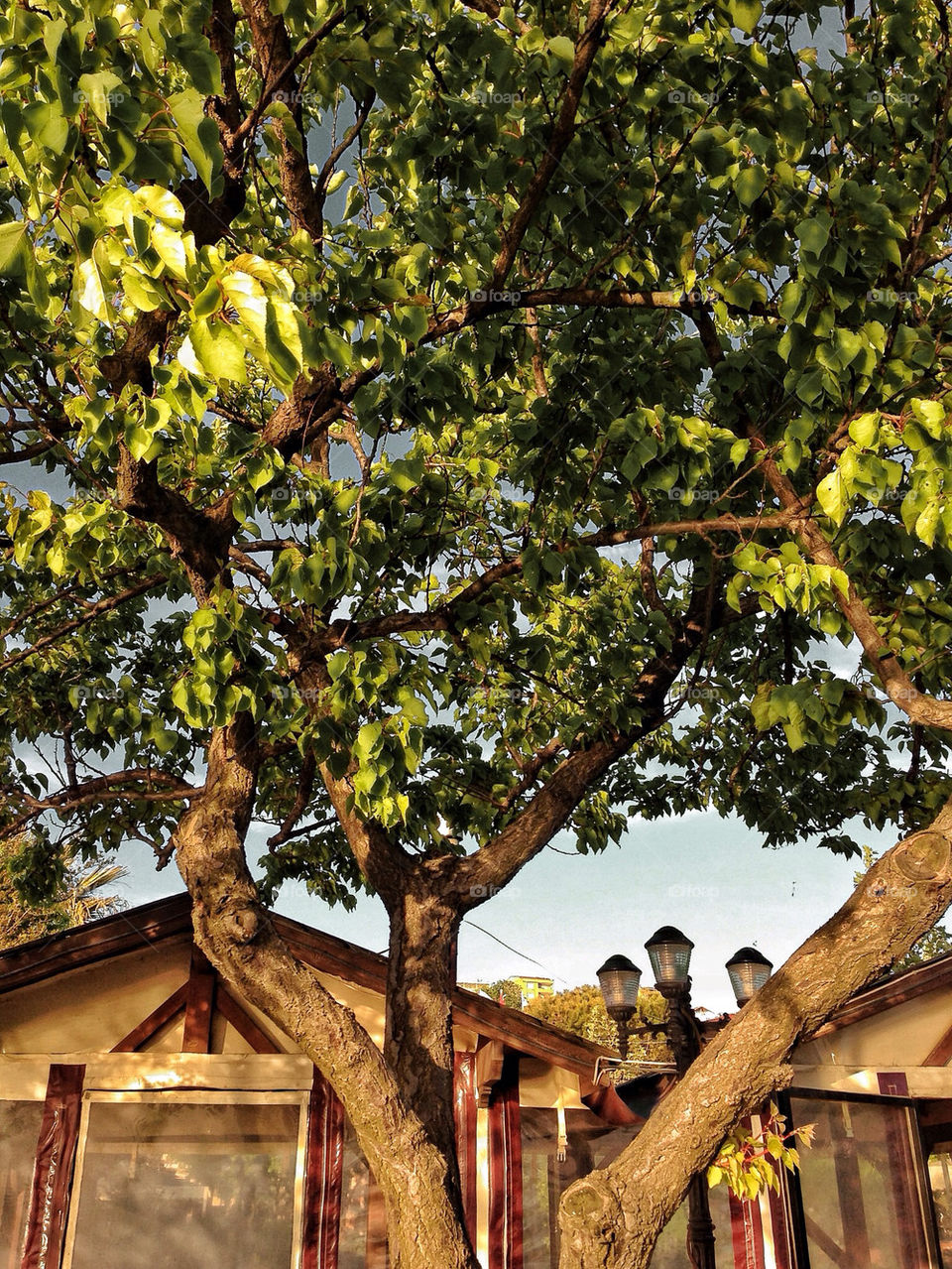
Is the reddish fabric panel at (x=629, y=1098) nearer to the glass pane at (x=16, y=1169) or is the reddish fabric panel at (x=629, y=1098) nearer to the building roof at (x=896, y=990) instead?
the building roof at (x=896, y=990)

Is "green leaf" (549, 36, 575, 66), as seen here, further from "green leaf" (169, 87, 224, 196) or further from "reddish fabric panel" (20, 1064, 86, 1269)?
"reddish fabric panel" (20, 1064, 86, 1269)

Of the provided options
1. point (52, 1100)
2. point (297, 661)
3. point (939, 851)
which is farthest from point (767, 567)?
point (52, 1100)

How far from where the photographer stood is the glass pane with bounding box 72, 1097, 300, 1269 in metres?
9.20

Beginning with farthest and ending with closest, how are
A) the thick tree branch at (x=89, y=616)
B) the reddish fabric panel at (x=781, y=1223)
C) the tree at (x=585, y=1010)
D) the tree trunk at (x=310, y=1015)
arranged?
the tree at (x=585, y=1010) → the reddish fabric panel at (x=781, y=1223) → the thick tree branch at (x=89, y=616) → the tree trunk at (x=310, y=1015)

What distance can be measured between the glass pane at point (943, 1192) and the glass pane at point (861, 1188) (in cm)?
100

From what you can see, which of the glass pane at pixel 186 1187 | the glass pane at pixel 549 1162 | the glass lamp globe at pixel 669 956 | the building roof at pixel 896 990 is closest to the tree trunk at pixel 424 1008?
the glass lamp globe at pixel 669 956

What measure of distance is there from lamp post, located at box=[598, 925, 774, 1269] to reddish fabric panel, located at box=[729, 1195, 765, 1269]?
6.07 ft

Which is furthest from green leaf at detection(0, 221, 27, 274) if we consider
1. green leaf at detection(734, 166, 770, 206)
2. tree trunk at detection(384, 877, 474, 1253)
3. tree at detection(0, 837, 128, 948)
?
tree at detection(0, 837, 128, 948)

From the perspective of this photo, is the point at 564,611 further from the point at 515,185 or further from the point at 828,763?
the point at 515,185

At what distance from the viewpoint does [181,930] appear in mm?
9945

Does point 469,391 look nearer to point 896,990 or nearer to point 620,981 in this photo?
point 620,981

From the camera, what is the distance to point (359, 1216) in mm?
9555

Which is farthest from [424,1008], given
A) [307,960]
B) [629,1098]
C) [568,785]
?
[629,1098]

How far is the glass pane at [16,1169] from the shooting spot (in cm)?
907
